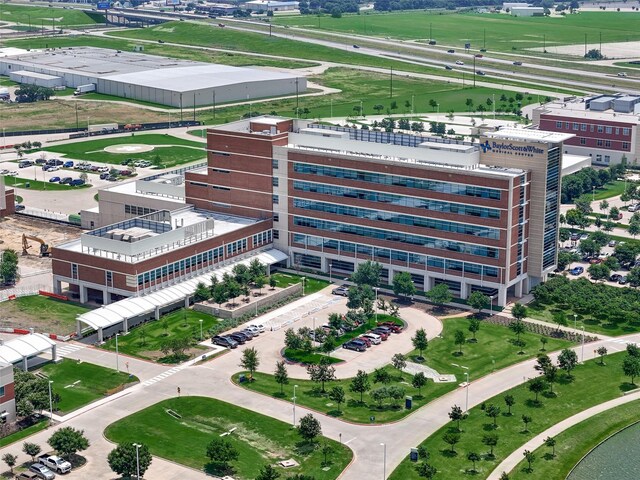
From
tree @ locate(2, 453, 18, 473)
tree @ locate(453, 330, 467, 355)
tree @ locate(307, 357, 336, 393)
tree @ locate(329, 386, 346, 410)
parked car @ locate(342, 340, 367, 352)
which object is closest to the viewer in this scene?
tree @ locate(2, 453, 18, 473)

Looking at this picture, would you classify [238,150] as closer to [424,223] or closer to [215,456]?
[424,223]

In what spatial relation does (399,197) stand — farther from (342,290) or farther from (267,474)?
(267,474)

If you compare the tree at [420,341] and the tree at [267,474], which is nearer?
the tree at [267,474]

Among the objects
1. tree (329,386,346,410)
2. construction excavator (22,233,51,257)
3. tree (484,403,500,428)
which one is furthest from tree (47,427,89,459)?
construction excavator (22,233,51,257)

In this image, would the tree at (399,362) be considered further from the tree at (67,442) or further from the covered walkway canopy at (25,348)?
the covered walkway canopy at (25,348)

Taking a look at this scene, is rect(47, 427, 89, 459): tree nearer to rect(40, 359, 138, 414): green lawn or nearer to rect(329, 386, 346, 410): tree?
rect(40, 359, 138, 414): green lawn

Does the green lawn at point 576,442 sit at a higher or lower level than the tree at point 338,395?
lower

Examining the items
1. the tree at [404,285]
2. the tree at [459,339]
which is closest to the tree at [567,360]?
the tree at [459,339]
